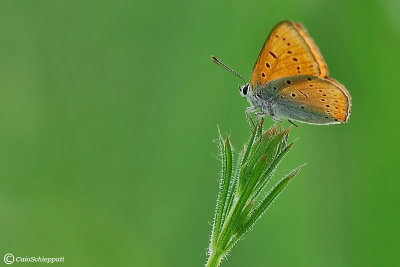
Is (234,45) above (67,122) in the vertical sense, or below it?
above

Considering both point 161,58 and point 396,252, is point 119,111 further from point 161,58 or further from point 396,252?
point 396,252

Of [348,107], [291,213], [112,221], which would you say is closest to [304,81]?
[348,107]

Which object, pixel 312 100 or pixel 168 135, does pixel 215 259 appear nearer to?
pixel 312 100

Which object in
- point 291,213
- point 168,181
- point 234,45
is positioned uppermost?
point 234,45

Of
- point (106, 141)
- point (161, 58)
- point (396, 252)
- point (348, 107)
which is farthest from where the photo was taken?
point (161, 58)

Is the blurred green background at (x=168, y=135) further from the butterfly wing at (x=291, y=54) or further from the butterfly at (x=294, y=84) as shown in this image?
the butterfly wing at (x=291, y=54)

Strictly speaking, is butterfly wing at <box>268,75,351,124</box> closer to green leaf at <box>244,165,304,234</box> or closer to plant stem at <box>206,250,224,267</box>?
green leaf at <box>244,165,304,234</box>

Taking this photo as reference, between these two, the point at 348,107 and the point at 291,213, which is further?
the point at 291,213
